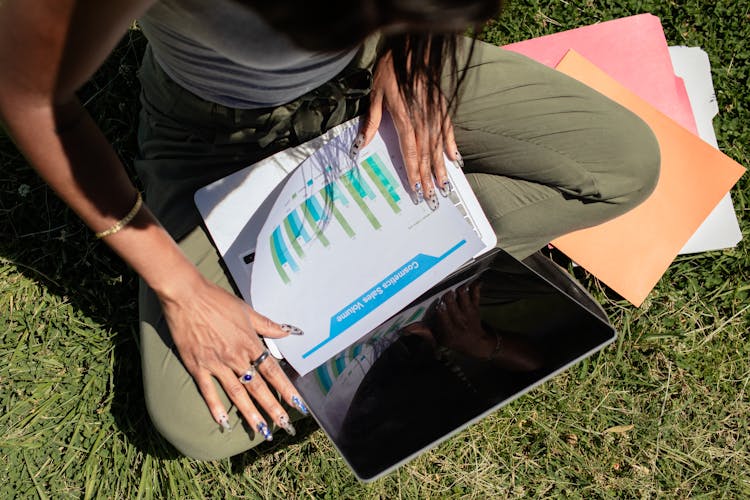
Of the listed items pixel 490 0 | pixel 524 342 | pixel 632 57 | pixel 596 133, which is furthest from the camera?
pixel 632 57

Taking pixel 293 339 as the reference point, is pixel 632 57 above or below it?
below

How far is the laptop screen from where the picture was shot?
1.26m

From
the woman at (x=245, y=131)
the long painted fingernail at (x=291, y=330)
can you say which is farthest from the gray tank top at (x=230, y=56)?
the long painted fingernail at (x=291, y=330)

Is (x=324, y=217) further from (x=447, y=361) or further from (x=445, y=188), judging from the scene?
(x=447, y=361)

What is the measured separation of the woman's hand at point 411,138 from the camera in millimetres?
1342

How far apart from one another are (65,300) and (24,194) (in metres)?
0.33

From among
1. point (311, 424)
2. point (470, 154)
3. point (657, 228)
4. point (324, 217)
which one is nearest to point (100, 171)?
point (324, 217)

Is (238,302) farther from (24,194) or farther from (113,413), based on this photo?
(24,194)

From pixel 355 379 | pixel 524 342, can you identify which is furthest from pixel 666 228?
pixel 355 379

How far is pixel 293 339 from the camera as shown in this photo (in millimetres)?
1341

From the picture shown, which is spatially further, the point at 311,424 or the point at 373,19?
the point at 311,424

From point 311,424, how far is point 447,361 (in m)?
0.64

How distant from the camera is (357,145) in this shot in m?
1.37

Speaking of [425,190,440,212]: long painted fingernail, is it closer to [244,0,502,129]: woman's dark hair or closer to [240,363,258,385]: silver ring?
[244,0,502,129]: woman's dark hair
